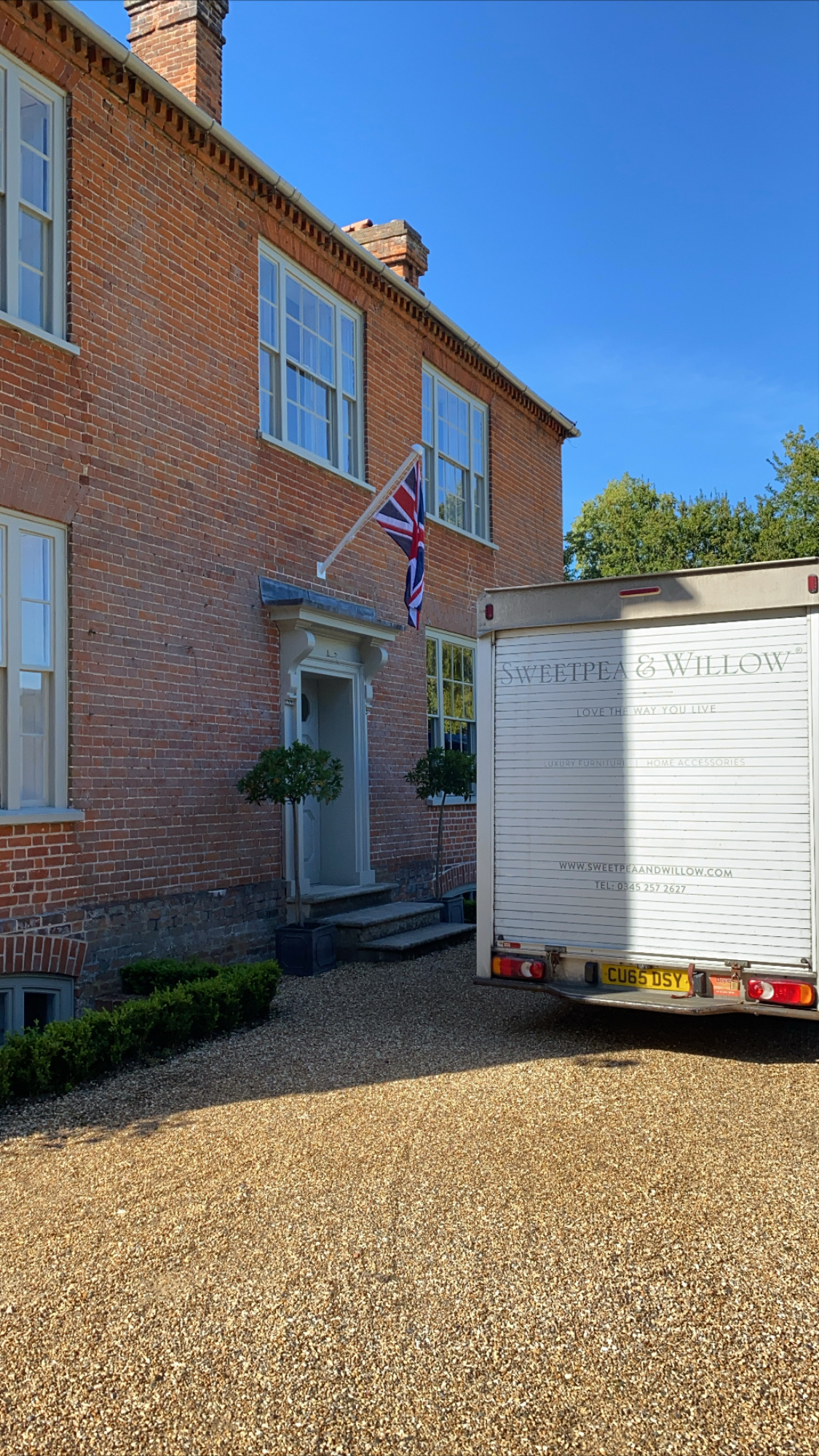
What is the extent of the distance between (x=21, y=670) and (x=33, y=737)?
513 mm

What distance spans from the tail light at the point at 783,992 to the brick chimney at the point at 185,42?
32.4 feet

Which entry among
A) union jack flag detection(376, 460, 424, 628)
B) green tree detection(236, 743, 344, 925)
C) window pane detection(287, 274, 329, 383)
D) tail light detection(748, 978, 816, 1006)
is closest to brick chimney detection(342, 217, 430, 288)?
window pane detection(287, 274, 329, 383)

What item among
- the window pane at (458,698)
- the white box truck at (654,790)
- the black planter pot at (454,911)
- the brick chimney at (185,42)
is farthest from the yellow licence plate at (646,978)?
the brick chimney at (185,42)

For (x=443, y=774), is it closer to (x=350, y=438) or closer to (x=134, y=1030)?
(x=350, y=438)

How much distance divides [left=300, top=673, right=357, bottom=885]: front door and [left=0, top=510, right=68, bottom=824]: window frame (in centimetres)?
438

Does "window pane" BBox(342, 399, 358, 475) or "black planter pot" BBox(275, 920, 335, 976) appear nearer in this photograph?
"black planter pot" BBox(275, 920, 335, 976)

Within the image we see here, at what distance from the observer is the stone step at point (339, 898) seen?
10992 mm

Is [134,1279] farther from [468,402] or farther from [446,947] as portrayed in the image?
[468,402]

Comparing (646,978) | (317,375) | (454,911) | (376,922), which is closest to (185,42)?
(317,375)

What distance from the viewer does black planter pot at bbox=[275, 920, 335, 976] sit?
33.1 ft

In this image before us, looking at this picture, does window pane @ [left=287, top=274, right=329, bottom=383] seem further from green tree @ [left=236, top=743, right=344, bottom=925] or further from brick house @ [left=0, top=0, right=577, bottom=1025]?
green tree @ [left=236, top=743, right=344, bottom=925]

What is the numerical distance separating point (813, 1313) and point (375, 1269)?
1.52 m

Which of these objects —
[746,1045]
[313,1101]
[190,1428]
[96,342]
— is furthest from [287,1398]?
[96,342]

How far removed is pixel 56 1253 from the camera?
422 cm
